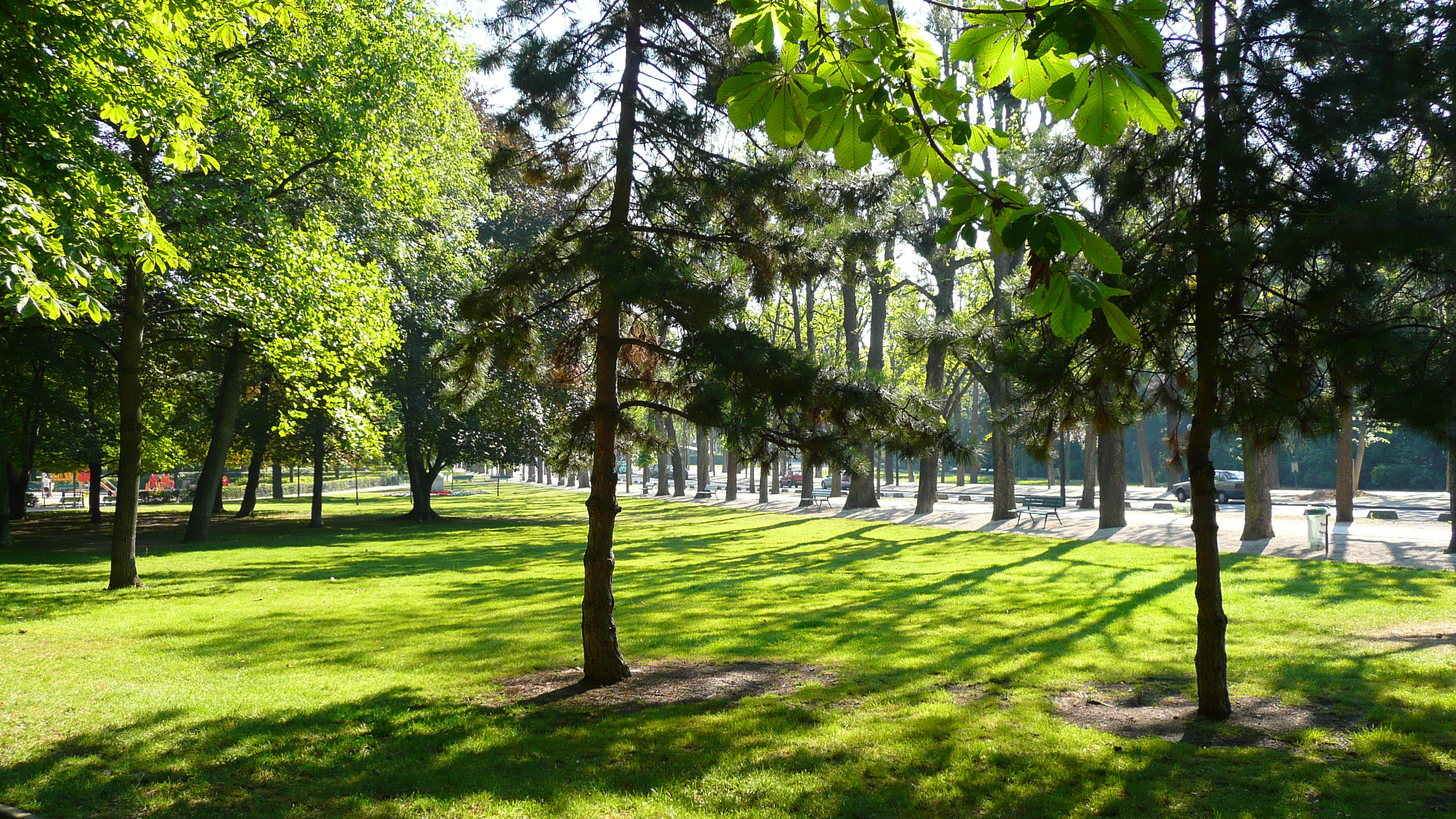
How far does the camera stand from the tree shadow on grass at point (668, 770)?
482 cm

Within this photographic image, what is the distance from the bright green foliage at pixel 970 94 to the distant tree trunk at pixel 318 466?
26648 mm

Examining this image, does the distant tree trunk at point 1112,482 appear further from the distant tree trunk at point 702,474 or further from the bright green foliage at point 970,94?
the bright green foliage at point 970,94

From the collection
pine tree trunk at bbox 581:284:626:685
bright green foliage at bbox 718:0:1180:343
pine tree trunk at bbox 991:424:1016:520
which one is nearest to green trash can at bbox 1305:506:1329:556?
pine tree trunk at bbox 991:424:1016:520

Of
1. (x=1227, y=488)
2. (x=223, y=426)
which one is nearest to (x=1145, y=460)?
(x=1227, y=488)

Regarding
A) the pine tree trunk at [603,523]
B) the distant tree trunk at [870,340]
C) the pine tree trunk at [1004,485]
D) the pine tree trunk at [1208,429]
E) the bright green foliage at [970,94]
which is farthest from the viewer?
the distant tree trunk at [870,340]

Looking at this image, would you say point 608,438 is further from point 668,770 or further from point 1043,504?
point 1043,504

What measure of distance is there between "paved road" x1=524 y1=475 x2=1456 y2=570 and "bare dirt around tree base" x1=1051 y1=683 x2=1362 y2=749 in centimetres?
750

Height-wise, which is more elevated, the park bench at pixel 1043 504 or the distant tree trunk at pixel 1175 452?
the distant tree trunk at pixel 1175 452

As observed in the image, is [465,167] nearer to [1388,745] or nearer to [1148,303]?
[1148,303]

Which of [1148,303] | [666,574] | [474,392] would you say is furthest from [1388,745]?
[666,574]

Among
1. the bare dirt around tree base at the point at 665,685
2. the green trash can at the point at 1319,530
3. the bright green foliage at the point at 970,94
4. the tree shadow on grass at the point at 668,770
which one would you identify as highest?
Result: the bright green foliage at the point at 970,94

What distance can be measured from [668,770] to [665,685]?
2.28 metres

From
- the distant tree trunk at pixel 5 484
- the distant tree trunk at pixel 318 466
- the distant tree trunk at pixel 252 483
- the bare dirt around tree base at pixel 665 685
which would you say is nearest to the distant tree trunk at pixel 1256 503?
the bare dirt around tree base at pixel 665 685

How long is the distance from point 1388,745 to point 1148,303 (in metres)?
3.26
